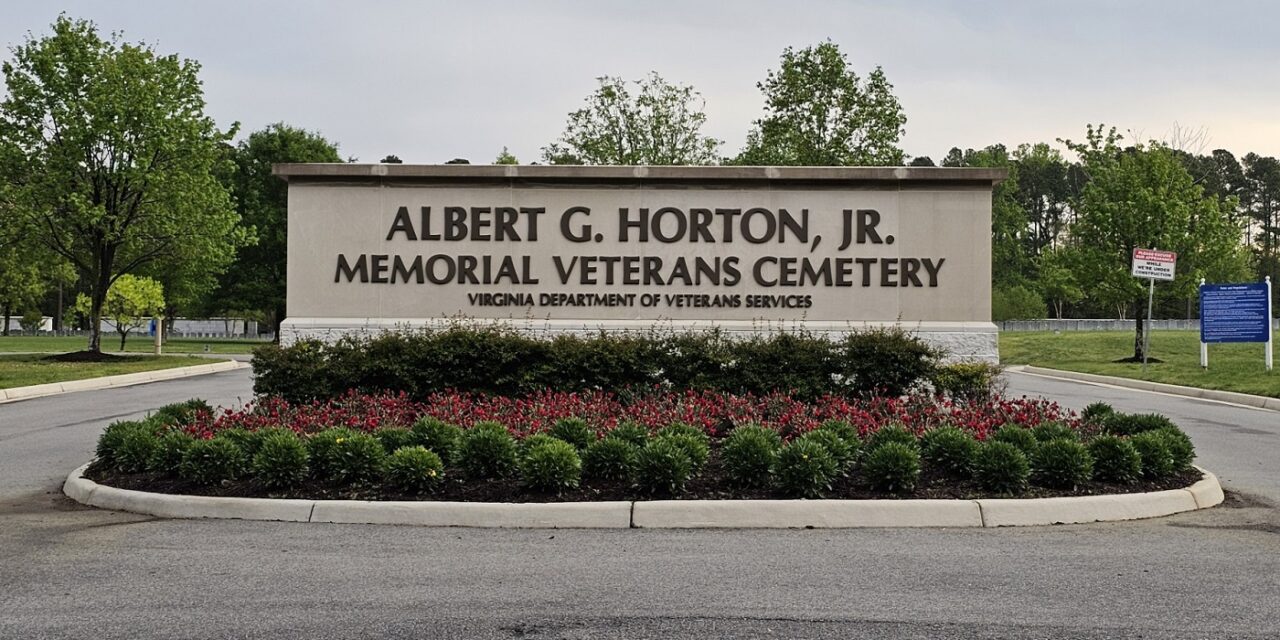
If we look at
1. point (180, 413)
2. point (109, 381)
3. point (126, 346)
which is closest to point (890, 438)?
point (180, 413)

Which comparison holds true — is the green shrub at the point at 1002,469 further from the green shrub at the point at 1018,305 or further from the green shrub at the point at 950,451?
the green shrub at the point at 1018,305

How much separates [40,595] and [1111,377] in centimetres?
2534

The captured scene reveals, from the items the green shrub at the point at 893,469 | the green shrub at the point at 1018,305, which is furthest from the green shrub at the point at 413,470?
the green shrub at the point at 1018,305

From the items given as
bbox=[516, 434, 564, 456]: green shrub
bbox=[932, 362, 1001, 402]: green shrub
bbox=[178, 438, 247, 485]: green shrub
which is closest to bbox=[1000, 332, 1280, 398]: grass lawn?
bbox=[932, 362, 1001, 402]: green shrub

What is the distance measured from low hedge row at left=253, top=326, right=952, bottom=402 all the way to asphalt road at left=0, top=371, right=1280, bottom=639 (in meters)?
4.11

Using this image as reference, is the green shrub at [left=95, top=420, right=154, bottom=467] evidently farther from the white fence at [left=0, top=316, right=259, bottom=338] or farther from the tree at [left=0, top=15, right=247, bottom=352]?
the white fence at [left=0, top=316, right=259, bottom=338]

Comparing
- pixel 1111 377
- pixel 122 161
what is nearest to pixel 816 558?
pixel 1111 377

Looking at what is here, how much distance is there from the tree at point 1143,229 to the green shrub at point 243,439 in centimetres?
2828

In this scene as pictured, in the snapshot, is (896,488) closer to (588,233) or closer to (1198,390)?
(588,233)

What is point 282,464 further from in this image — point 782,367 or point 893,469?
point 782,367

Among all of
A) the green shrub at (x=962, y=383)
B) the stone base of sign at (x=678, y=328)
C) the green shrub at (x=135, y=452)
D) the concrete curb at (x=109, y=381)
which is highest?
the stone base of sign at (x=678, y=328)

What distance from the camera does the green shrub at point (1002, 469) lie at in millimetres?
8188

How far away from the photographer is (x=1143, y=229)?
106ft

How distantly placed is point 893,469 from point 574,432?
104 inches
